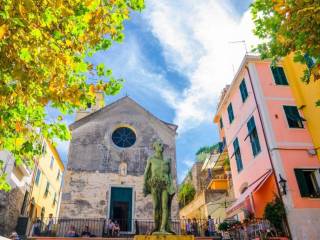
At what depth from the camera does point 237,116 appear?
66.9 feet

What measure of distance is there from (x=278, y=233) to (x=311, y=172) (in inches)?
152

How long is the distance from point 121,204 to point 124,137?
4673mm

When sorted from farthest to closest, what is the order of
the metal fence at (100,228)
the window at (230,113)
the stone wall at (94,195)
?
the window at (230,113) < the stone wall at (94,195) < the metal fence at (100,228)

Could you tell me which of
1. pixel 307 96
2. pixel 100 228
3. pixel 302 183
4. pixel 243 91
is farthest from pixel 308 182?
pixel 100 228

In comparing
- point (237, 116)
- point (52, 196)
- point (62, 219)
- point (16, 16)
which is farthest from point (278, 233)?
point (52, 196)

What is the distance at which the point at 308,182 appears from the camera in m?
14.8

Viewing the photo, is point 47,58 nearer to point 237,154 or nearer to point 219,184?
point 237,154

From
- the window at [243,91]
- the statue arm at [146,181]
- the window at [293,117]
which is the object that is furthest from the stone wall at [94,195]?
the statue arm at [146,181]

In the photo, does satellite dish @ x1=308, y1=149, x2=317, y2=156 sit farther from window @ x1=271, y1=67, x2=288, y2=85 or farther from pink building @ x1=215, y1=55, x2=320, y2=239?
window @ x1=271, y1=67, x2=288, y2=85

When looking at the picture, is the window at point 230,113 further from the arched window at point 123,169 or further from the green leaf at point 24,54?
the green leaf at point 24,54

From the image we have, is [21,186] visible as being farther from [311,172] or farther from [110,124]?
[311,172]

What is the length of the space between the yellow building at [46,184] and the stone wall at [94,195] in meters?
7.15

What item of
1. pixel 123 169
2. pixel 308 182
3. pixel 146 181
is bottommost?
pixel 146 181

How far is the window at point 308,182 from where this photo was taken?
1426 centimetres
